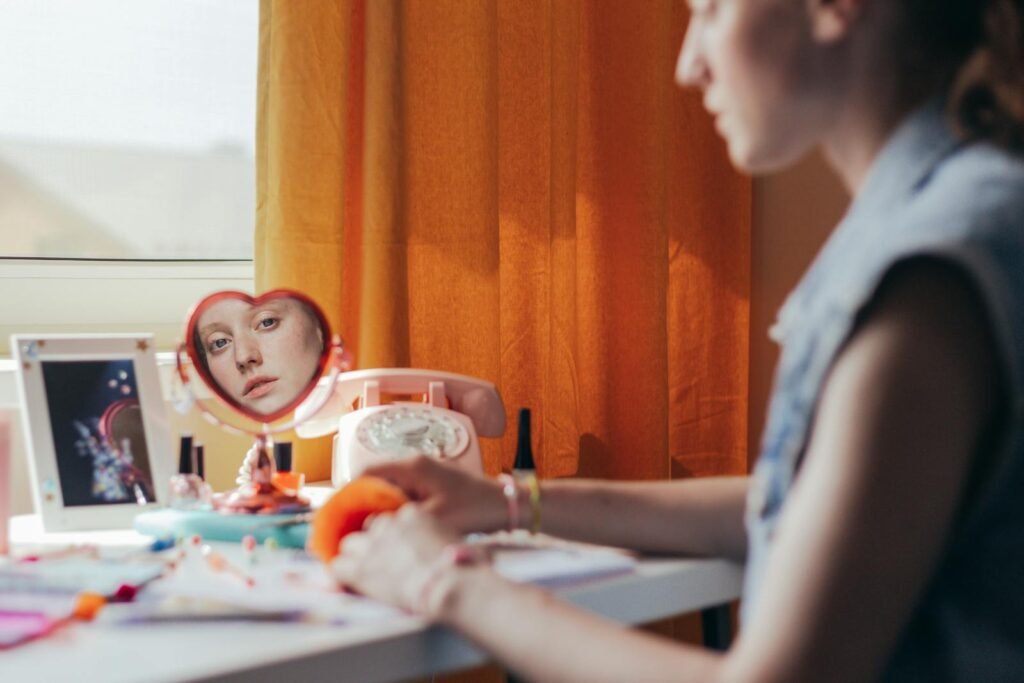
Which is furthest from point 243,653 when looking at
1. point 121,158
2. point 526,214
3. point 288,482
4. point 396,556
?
point 121,158

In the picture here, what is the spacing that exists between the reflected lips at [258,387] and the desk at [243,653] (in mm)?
446

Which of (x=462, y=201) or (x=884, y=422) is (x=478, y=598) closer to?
(x=884, y=422)

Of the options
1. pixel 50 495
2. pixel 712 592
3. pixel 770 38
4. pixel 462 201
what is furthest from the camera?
pixel 462 201

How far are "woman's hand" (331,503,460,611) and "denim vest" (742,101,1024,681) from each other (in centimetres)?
24

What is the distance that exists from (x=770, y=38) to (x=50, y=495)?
2.86 ft

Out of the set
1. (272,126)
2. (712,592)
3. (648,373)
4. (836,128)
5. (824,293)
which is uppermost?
(272,126)

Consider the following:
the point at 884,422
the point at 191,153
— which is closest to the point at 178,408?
the point at 191,153

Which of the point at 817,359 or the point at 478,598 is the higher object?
the point at 817,359

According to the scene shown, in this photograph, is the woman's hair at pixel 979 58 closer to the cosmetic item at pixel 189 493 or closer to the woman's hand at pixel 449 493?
the woman's hand at pixel 449 493

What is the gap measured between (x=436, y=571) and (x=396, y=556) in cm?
6

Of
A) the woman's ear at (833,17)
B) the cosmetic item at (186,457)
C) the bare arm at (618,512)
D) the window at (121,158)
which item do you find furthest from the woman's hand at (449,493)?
the window at (121,158)

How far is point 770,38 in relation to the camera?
0.77 m

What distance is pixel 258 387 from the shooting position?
129cm

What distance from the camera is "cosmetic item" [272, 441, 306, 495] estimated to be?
1.31 meters
